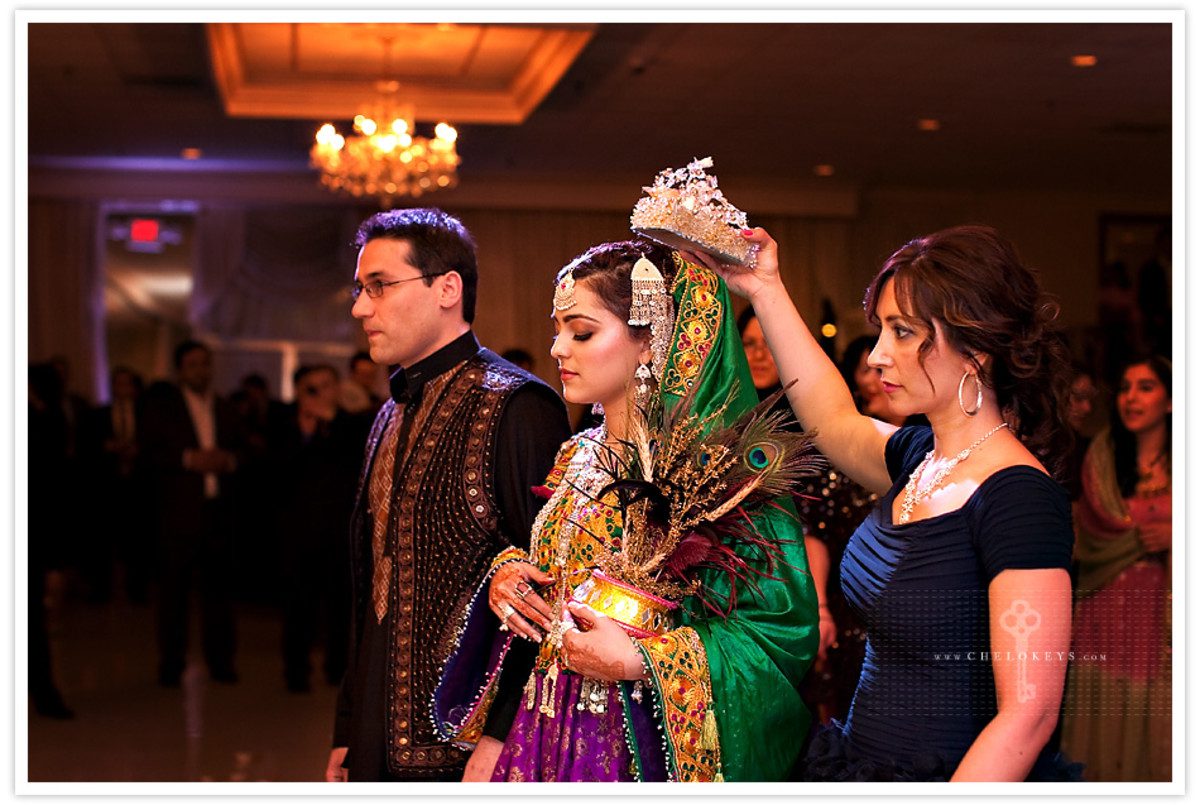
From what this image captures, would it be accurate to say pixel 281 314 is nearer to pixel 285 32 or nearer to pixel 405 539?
pixel 285 32

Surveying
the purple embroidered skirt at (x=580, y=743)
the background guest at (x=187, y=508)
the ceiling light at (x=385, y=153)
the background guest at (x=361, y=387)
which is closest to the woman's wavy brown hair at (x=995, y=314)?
the purple embroidered skirt at (x=580, y=743)

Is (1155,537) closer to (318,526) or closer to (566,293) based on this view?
(566,293)

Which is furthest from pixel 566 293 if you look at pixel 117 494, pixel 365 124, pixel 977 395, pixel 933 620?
pixel 117 494

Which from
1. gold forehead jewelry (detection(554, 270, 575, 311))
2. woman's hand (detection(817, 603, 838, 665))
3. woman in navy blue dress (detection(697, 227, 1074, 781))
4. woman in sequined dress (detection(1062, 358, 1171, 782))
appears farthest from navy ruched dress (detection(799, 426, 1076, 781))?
woman in sequined dress (detection(1062, 358, 1171, 782))

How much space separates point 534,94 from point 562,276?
22.6 ft

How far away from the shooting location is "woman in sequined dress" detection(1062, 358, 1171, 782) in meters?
4.07

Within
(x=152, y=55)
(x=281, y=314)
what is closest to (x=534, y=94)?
(x=152, y=55)

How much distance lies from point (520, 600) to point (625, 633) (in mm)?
244

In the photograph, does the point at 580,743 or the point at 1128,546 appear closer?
the point at 580,743

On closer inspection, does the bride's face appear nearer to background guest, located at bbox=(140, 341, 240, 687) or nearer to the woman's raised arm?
the woman's raised arm

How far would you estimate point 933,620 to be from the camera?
1.94 m

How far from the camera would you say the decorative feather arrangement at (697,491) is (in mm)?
2049

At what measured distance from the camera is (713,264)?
230 centimetres

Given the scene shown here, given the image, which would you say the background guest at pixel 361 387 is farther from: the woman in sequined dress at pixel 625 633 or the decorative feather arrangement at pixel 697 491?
the decorative feather arrangement at pixel 697 491
